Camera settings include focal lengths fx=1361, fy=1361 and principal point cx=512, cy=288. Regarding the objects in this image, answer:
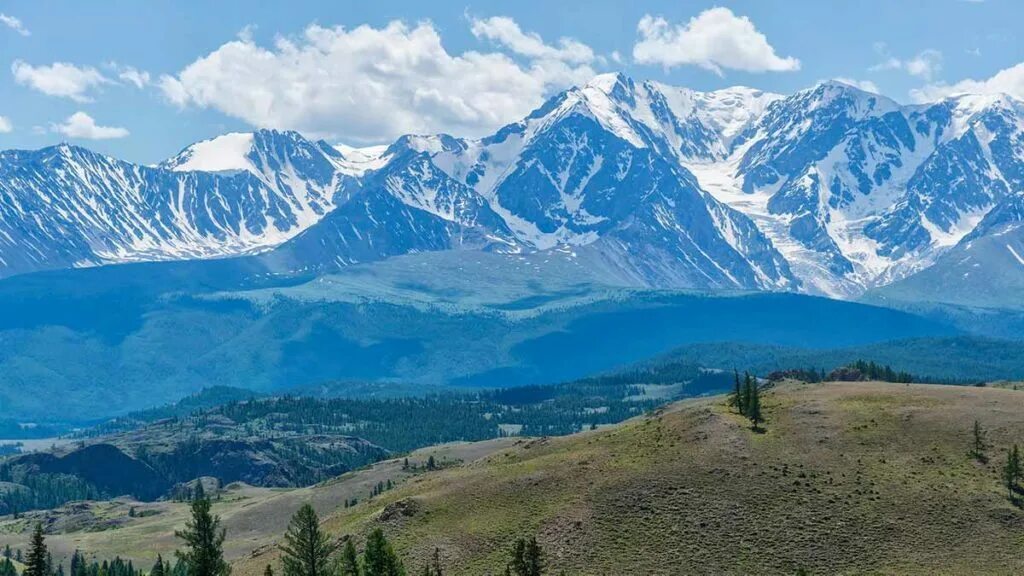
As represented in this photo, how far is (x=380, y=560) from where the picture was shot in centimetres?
14088

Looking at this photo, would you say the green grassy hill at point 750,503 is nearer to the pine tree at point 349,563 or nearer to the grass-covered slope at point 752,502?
the grass-covered slope at point 752,502

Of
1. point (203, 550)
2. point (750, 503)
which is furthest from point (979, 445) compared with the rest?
point (203, 550)

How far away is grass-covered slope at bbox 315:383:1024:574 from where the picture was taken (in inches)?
6245

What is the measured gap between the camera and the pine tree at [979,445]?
177000 millimetres

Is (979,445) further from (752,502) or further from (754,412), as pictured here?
(752,502)

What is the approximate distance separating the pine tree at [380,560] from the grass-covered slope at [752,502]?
68.2 feet

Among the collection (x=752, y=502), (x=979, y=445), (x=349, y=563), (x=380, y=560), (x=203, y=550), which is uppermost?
(x=979, y=445)

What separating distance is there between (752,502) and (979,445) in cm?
3291

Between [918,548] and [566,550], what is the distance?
135ft

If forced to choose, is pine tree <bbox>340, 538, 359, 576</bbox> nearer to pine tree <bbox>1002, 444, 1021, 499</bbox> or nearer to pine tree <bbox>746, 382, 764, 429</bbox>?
pine tree <bbox>746, 382, 764, 429</bbox>

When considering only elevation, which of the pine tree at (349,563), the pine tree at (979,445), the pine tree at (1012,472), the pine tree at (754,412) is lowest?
the pine tree at (349,563)

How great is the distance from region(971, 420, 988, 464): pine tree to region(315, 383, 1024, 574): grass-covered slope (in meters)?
1.10

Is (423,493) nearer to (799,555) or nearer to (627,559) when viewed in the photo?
(627,559)

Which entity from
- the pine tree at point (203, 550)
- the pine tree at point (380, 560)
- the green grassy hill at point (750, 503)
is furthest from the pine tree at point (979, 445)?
the pine tree at point (203, 550)
